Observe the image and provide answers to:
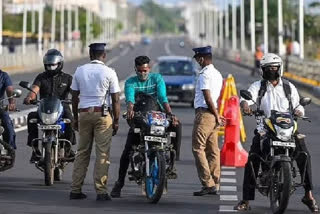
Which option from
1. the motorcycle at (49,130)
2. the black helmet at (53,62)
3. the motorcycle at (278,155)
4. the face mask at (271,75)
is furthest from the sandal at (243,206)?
the black helmet at (53,62)

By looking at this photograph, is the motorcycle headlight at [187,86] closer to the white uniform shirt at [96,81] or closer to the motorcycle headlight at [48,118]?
the motorcycle headlight at [48,118]

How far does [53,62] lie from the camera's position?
1641 cm

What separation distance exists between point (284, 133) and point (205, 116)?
2.50 m

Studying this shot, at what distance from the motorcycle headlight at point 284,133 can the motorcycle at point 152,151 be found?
60.1 inches

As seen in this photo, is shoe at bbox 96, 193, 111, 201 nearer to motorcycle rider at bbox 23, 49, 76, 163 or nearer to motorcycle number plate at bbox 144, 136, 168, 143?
motorcycle number plate at bbox 144, 136, 168, 143

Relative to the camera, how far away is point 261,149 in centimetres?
1324

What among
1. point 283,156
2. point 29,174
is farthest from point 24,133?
point 283,156

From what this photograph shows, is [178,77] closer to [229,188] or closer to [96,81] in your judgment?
[229,188]

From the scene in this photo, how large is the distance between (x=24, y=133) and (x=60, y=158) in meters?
9.77

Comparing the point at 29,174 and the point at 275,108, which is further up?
the point at 275,108

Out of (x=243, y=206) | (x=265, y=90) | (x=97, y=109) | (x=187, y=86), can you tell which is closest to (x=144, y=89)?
(x=97, y=109)

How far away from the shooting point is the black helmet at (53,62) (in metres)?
16.4

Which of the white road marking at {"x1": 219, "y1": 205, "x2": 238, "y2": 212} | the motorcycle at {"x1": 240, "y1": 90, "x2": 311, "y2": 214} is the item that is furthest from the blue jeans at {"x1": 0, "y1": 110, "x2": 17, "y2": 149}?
the motorcycle at {"x1": 240, "y1": 90, "x2": 311, "y2": 214}

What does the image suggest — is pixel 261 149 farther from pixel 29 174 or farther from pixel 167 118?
pixel 29 174
